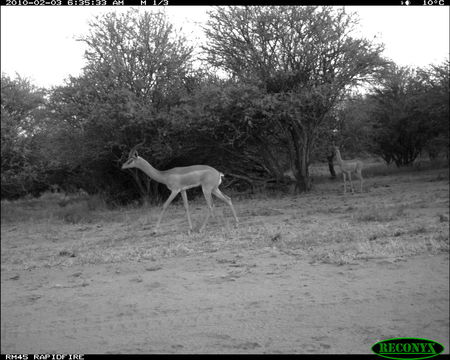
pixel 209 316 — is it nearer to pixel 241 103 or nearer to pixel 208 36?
pixel 241 103

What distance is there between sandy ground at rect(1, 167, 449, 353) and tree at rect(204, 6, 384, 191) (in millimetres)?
9502

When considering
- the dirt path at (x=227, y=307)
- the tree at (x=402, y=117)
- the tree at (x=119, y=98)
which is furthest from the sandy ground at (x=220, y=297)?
the tree at (x=402, y=117)

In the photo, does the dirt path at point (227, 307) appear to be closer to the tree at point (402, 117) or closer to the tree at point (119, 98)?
the tree at point (119, 98)

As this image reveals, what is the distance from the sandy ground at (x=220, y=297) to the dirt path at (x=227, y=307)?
→ 0.01 m

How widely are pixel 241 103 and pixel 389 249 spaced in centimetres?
1016

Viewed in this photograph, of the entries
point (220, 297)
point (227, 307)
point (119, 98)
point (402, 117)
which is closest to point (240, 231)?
point (220, 297)

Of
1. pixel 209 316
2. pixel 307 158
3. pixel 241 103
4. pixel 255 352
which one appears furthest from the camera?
pixel 307 158

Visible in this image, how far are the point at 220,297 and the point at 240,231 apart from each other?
4757 mm

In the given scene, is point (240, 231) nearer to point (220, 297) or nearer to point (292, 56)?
point (220, 297)

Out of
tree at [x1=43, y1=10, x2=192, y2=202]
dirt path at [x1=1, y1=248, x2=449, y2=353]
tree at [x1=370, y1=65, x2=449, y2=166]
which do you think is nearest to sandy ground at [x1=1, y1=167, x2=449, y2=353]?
dirt path at [x1=1, y1=248, x2=449, y2=353]

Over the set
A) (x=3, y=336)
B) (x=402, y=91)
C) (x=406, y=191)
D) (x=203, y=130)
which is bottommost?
(x=406, y=191)

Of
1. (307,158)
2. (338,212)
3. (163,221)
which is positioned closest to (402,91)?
(307,158)

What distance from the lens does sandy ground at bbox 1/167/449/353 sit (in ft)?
13.8

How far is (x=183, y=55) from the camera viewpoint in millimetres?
18391
